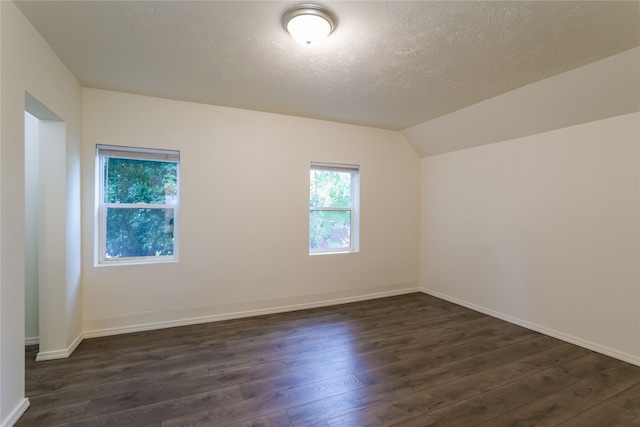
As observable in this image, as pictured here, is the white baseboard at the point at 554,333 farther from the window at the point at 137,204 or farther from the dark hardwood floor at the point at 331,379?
the window at the point at 137,204

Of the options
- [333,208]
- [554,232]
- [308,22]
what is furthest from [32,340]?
[554,232]

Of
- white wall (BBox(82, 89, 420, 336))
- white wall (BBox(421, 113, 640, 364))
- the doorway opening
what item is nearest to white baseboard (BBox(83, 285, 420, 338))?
white wall (BBox(82, 89, 420, 336))

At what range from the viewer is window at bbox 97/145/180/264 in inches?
118

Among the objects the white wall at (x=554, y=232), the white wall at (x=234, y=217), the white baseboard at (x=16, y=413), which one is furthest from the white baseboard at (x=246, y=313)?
the white baseboard at (x=16, y=413)

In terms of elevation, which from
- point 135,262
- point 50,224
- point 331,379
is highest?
point 50,224

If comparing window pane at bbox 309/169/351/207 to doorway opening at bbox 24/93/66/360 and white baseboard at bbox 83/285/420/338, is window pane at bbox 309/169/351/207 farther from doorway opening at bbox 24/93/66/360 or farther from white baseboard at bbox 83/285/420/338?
doorway opening at bbox 24/93/66/360

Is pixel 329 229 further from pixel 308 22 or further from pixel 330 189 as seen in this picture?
pixel 308 22

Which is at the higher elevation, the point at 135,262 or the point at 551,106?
the point at 551,106

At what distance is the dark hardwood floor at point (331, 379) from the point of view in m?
1.81

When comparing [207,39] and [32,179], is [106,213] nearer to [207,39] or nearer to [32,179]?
[32,179]

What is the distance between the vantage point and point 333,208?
13.5 feet

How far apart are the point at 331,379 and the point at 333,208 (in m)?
2.35

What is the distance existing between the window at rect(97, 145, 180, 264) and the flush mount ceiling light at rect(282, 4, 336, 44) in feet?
6.71

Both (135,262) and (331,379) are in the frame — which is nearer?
(331,379)
